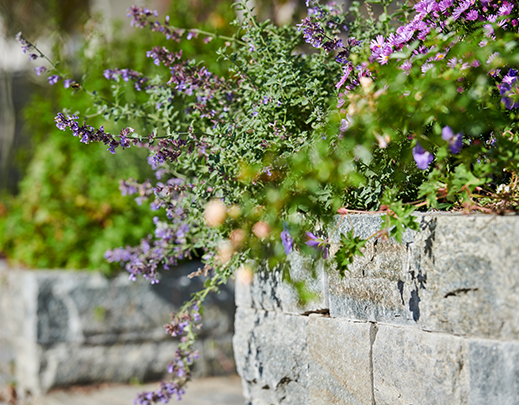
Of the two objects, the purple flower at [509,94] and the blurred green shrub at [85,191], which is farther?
the blurred green shrub at [85,191]

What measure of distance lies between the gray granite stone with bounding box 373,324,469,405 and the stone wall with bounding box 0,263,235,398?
2132mm

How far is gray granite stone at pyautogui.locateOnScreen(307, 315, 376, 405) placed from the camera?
53.1 inches

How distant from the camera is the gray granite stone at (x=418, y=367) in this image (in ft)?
3.65

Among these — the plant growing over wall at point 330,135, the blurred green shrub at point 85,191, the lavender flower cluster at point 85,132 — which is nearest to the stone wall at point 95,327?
the blurred green shrub at point 85,191

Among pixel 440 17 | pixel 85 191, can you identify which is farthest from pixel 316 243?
pixel 85 191

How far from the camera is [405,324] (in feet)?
4.08

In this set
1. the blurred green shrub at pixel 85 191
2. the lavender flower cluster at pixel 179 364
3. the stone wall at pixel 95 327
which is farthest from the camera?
the blurred green shrub at pixel 85 191

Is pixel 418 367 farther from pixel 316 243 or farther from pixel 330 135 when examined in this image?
pixel 330 135

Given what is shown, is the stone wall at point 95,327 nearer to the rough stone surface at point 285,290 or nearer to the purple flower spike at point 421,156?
the rough stone surface at point 285,290

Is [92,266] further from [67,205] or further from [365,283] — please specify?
[365,283]

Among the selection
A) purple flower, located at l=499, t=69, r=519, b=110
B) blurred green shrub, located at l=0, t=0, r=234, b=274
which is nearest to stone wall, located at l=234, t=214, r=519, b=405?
purple flower, located at l=499, t=69, r=519, b=110

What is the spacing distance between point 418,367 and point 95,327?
2.42m

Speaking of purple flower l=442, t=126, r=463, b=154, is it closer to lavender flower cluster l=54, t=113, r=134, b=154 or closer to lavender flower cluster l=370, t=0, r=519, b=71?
lavender flower cluster l=370, t=0, r=519, b=71

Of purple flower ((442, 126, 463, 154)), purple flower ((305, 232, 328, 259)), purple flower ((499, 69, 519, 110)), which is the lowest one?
purple flower ((305, 232, 328, 259))
